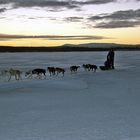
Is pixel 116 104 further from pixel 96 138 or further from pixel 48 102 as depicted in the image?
pixel 96 138

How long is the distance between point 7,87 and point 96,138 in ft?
24.3

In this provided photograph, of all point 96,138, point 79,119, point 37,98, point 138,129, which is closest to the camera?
point 96,138

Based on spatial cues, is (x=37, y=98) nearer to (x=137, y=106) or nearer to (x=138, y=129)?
(x=137, y=106)

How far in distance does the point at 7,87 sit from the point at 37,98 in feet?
9.61

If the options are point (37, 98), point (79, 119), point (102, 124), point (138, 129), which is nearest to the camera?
point (138, 129)

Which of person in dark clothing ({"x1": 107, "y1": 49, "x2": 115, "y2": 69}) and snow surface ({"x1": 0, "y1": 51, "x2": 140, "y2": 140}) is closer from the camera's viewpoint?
snow surface ({"x1": 0, "y1": 51, "x2": 140, "y2": 140})

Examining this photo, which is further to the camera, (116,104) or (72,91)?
(72,91)

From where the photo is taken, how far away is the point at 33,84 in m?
13.1

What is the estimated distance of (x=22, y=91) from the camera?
11.2m

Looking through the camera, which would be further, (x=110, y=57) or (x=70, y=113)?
(x=110, y=57)

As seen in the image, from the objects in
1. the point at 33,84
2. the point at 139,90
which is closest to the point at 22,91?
the point at 33,84

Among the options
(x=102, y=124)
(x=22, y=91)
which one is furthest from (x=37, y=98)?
(x=102, y=124)

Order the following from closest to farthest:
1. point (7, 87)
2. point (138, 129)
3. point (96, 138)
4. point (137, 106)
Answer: point (96, 138) < point (138, 129) < point (137, 106) < point (7, 87)

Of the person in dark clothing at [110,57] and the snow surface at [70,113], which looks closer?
the snow surface at [70,113]
